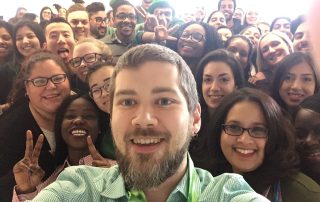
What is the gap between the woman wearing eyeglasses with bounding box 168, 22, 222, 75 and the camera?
308 centimetres

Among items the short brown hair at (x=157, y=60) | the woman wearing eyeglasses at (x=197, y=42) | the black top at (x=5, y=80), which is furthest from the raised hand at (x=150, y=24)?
the short brown hair at (x=157, y=60)

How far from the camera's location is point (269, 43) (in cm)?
325

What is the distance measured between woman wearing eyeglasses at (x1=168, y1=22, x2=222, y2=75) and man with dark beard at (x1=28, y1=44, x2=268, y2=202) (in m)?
1.73

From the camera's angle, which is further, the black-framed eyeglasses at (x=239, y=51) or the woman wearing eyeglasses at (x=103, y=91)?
the black-framed eyeglasses at (x=239, y=51)

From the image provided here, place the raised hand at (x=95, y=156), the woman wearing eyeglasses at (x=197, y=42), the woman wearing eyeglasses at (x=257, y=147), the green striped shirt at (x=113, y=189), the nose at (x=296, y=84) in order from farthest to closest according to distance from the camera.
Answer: the woman wearing eyeglasses at (x=197, y=42) → the nose at (x=296, y=84) → the raised hand at (x=95, y=156) → the woman wearing eyeglasses at (x=257, y=147) → the green striped shirt at (x=113, y=189)

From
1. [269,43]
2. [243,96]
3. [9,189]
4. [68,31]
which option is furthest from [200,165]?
[68,31]

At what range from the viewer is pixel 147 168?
1277 mm

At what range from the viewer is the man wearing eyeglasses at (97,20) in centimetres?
450

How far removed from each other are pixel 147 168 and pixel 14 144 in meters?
1.29

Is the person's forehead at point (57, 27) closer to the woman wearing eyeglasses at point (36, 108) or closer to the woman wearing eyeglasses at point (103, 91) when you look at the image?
the woman wearing eyeglasses at point (36, 108)

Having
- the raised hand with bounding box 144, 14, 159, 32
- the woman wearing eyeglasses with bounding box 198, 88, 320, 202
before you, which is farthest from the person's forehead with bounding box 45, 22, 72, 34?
the woman wearing eyeglasses with bounding box 198, 88, 320, 202

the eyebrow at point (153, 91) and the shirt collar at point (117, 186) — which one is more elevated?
the eyebrow at point (153, 91)

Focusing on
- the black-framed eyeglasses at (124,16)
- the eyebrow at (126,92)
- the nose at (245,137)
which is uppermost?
the black-framed eyeglasses at (124,16)

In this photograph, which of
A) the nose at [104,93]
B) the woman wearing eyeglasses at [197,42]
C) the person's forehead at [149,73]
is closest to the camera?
the person's forehead at [149,73]
